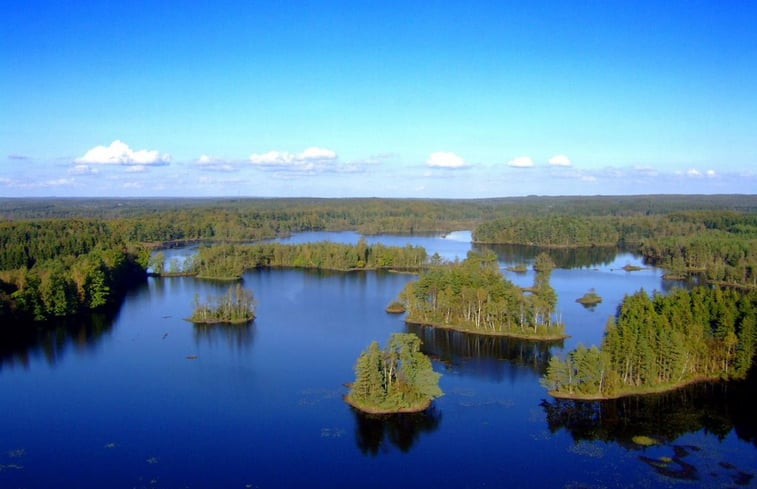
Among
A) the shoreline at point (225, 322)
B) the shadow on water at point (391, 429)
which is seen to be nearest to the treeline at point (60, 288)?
the shoreline at point (225, 322)

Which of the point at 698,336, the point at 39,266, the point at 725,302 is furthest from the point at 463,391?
the point at 39,266

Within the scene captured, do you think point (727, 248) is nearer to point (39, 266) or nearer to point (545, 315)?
point (545, 315)

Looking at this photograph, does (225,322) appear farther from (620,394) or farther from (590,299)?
(590,299)

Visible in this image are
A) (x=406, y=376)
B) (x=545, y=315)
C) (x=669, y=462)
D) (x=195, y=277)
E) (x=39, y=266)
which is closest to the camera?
(x=669, y=462)

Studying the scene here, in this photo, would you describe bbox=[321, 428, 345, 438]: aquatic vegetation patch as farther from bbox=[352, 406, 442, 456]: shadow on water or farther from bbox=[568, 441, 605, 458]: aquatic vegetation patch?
bbox=[568, 441, 605, 458]: aquatic vegetation patch

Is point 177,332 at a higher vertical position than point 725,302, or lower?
lower

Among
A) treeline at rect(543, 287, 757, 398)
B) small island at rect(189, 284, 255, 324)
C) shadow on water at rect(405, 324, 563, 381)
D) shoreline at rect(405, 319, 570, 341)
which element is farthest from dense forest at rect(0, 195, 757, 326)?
small island at rect(189, 284, 255, 324)
